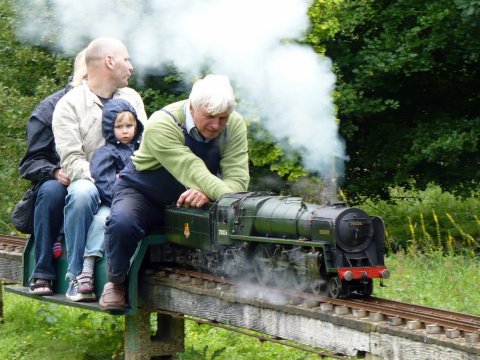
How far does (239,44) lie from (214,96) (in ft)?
15.3

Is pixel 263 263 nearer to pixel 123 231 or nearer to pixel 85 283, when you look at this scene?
pixel 123 231

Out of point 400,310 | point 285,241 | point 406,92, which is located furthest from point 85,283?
point 406,92

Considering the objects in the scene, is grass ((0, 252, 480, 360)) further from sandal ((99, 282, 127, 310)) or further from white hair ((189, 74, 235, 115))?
white hair ((189, 74, 235, 115))

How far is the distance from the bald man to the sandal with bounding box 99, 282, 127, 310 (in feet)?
0.76

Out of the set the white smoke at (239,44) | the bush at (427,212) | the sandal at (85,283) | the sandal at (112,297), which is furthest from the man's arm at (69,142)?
the bush at (427,212)

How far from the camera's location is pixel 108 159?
7168 mm

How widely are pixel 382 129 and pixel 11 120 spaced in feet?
21.8

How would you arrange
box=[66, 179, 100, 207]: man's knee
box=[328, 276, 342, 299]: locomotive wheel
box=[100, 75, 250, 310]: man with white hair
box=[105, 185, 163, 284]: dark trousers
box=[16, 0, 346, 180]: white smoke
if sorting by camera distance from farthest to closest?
box=[16, 0, 346, 180]: white smoke → box=[66, 179, 100, 207]: man's knee → box=[105, 185, 163, 284]: dark trousers → box=[100, 75, 250, 310]: man with white hair → box=[328, 276, 342, 299]: locomotive wheel

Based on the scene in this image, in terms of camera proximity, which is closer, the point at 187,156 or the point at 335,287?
the point at 335,287

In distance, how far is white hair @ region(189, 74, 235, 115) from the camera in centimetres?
634

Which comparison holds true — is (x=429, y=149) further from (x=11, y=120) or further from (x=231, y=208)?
(x=231, y=208)

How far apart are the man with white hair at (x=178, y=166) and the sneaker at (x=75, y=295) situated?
0.25 metres

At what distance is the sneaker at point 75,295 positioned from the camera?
7012 mm

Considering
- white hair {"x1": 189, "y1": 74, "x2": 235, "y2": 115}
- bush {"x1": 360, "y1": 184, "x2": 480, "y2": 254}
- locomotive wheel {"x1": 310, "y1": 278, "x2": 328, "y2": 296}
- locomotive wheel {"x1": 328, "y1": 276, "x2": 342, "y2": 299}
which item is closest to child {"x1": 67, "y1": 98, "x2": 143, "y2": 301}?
white hair {"x1": 189, "y1": 74, "x2": 235, "y2": 115}
